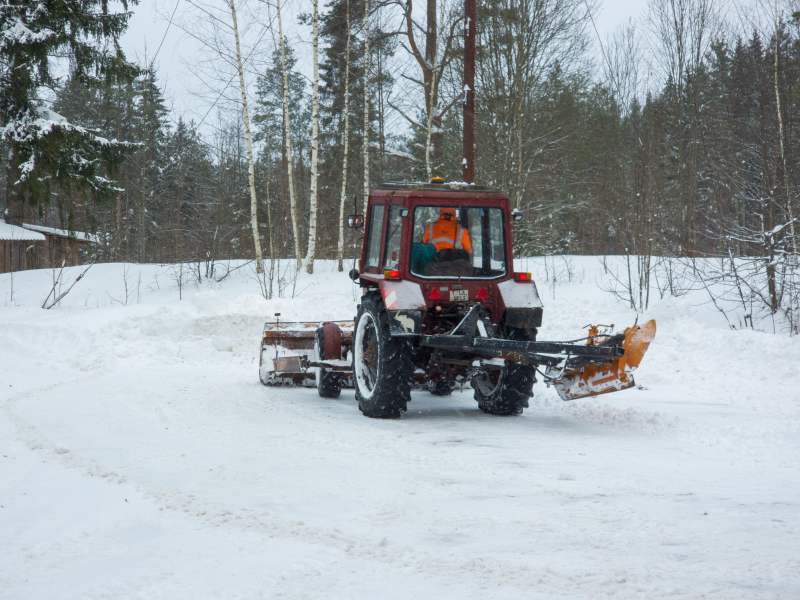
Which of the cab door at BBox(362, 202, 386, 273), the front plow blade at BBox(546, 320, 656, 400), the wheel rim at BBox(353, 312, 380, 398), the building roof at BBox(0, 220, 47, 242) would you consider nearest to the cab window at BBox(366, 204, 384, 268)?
the cab door at BBox(362, 202, 386, 273)

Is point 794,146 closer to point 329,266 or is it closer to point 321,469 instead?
point 321,469

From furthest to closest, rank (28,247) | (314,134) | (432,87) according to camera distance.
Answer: (28,247) → (314,134) → (432,87)

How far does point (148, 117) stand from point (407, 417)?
3155 cm

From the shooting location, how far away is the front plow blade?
565cm

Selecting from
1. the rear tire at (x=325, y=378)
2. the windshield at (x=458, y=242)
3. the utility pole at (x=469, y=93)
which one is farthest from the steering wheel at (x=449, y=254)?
the utility pole at (x=469, y=93)

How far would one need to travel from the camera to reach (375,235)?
7.17 meters

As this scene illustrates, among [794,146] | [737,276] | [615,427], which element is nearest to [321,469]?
[615,427]

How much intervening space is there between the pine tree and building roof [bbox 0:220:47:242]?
14480 mm

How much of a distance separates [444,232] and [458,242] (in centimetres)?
18

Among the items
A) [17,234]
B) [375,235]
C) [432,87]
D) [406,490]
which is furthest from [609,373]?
[17,234]

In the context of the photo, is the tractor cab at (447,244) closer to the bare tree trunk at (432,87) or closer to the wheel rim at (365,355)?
the wheel rim at (365,355)

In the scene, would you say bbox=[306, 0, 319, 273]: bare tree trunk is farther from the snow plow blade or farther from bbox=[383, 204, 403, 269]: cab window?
bbox=[383, 204, 403, 269]: cab window

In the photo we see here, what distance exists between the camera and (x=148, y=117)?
33.6m

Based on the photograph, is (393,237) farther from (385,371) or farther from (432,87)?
(432,87)
